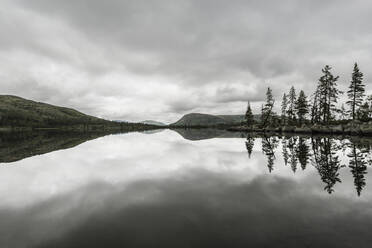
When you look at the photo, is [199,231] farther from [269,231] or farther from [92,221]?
[92,221]

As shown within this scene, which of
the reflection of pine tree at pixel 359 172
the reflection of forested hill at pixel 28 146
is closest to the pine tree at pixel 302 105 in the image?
the reflection of pine tree at pixel 359 172

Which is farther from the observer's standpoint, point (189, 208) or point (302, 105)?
point (302, 105)

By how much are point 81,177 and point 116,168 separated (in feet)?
11.0

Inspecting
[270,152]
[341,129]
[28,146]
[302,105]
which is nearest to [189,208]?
[270,152]

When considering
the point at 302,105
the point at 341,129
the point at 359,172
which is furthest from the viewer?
the point at 302,105

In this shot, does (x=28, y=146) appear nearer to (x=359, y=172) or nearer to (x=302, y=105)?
(x=359, y=172)

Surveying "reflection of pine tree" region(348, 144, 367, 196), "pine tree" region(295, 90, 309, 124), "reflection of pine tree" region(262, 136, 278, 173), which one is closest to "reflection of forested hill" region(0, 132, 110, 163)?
"reflection of pine tree" region(262, 136, 278, 173)

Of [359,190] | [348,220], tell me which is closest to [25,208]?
A: [348,220]

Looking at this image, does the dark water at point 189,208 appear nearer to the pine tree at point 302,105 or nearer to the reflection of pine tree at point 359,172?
the reflection of pine tree at point 359,172

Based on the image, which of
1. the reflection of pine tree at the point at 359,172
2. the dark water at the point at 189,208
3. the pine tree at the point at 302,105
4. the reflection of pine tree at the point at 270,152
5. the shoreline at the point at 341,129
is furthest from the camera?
the pine tree at the point at 302,105

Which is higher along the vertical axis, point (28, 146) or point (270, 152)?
point (270, 152)

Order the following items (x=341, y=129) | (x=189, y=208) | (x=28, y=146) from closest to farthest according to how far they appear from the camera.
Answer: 1. (x=189, y=208)
2. (x=28, y=146)
3. (x=341, y=129)

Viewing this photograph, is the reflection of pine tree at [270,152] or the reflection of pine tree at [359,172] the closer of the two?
the reflection of pine tree at [359,172]

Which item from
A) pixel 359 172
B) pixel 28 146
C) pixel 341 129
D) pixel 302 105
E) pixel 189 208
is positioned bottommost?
pixel 28 146
